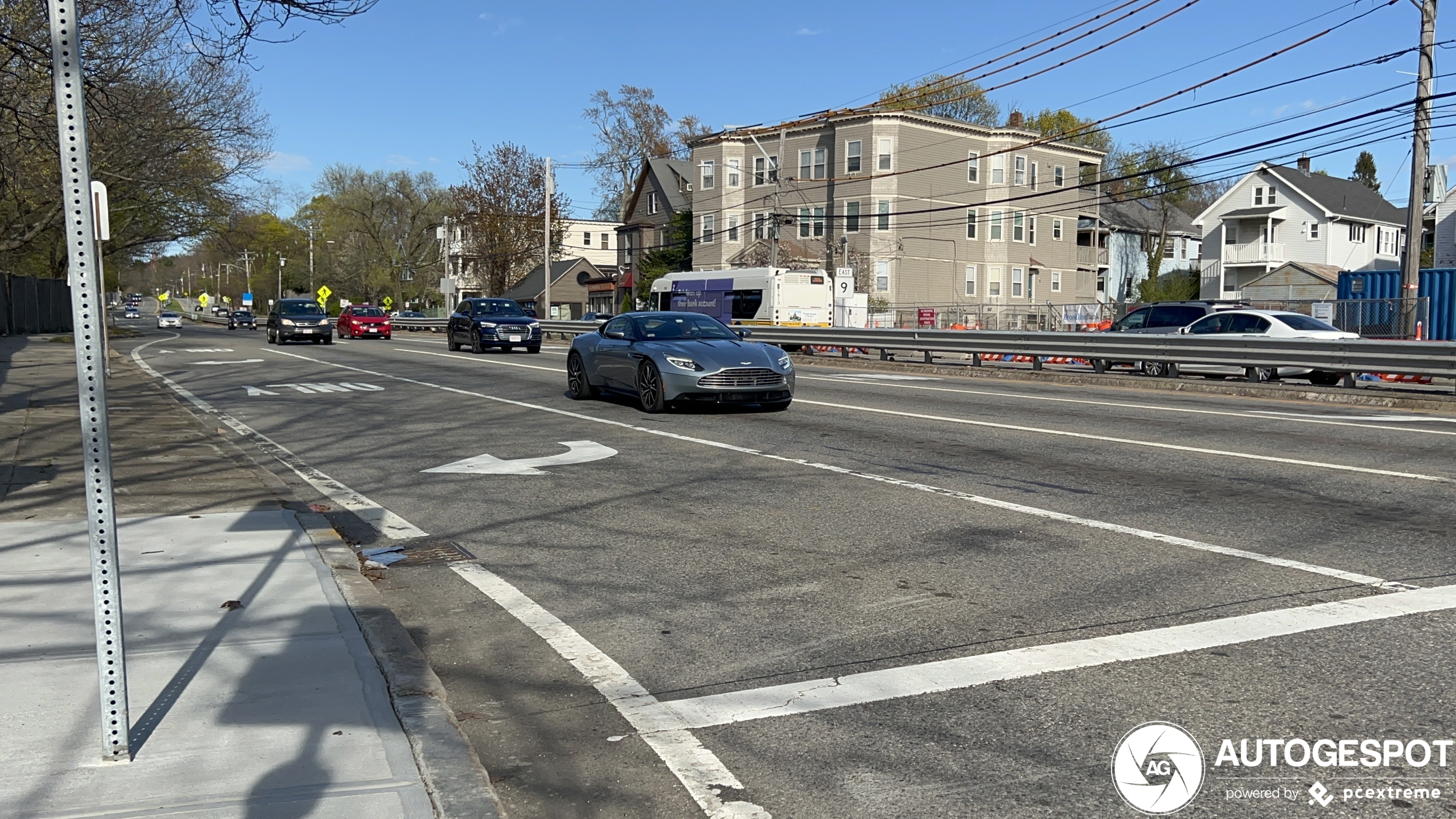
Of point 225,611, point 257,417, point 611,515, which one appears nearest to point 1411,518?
point 611,515

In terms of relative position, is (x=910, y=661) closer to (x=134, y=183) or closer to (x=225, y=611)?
(x=225, y=611)

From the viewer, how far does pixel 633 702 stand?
4.44 metres

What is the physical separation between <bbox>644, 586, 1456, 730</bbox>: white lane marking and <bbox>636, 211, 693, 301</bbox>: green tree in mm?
59650

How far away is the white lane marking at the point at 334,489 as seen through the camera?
7.95 meters

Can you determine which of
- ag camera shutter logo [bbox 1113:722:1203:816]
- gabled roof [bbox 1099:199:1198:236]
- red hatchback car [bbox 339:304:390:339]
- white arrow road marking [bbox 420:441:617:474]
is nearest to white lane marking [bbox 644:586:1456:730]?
ag camera shutter logo [bbox 1113:722:1203:816]

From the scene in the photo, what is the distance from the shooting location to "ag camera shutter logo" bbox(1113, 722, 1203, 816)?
3.51 meters

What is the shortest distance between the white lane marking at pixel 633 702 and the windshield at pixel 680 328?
9100 millimetres

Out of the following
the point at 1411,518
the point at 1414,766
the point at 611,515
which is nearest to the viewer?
the point at 1414,766

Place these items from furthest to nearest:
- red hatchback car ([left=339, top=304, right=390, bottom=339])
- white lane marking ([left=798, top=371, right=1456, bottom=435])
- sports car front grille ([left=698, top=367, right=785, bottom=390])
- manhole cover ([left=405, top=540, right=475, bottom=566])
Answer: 1. red hatchback car ([left=339, top=304, right=390, bottom=339])
2. sports car front grille ([left=698, top=367, right=785, bottom=390])
3. white lane marking ([left=798, top=371, right=1456, bottom=435])
4. manhole cover ([left=405, top=540, right=475, bottom=566])

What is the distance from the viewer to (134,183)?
34.2m

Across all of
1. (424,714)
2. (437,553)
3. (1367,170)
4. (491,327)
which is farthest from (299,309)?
(1367,170)

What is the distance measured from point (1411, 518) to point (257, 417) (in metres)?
13.6

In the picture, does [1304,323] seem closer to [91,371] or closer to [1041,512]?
[1041,512]

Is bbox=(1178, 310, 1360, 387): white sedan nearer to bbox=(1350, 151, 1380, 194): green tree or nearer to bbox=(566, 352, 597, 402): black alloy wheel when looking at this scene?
bbox=(566, 352, 597, 402): black alloy wheel
